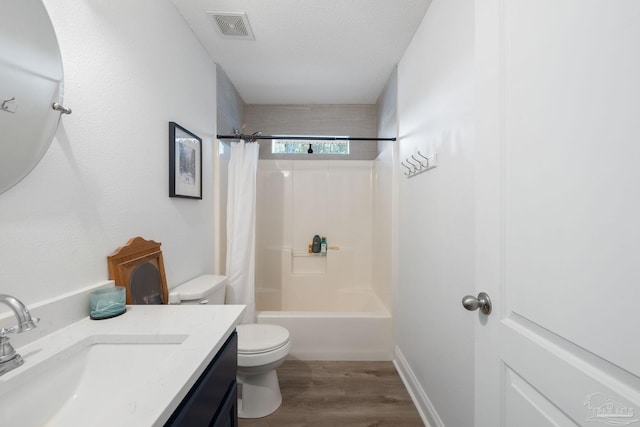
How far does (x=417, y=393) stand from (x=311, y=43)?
2445 millimetres

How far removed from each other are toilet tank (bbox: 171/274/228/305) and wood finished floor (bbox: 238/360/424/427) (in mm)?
741

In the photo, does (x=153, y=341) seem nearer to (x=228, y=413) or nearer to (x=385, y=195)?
(x=228, y=413)

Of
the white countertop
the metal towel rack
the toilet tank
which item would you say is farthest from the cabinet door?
the metal towel rack

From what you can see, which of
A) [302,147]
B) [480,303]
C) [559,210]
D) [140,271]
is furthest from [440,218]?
[302,147]

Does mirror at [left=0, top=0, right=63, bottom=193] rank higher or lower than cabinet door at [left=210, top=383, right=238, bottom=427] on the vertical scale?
higher

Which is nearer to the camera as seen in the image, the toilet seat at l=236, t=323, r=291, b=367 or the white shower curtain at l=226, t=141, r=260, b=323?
the toilet seat at l=236, t=323, r=291, b=367

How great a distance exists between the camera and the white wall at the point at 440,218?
119cm

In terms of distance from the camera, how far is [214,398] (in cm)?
83

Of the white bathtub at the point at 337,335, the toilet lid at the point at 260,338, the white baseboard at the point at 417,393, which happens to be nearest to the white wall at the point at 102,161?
the toilet lid at the point at 260,338

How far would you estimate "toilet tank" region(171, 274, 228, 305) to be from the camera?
4.93 ft

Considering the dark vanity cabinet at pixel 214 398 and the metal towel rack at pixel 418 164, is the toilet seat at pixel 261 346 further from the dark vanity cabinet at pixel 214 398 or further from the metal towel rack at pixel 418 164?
the metal towel rack at pixel 418 164

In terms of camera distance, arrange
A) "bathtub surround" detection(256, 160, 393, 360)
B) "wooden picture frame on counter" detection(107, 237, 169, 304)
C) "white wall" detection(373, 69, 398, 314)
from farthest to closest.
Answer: "bathtub surround" detection(256, 160, 393, 360)
"white wall" detection(373, 69, 398, 314)
"wooden picture frame on counter" detection(107, 237, 169, 304)

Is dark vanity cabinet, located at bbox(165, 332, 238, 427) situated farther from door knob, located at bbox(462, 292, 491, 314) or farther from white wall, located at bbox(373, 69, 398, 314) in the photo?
white wall, located at bbox(373, 69, 398, 314)
